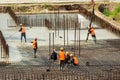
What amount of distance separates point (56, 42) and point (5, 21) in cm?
1229

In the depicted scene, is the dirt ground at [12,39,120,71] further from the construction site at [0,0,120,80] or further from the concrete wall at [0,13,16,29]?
the concrete wall at [0,13,16,29]

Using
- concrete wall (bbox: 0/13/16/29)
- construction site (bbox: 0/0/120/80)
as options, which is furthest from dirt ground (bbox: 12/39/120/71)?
concrete wall (bbox: 0/13/16/29)

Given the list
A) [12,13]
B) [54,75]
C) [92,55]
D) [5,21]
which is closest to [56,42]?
[92,55]

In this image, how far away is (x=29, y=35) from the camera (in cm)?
4319

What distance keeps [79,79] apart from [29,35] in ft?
52.5

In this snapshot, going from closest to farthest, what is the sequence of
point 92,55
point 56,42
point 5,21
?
point 92,55 → point 56,42 → point 5,21

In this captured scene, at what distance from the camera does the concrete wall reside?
48156mm

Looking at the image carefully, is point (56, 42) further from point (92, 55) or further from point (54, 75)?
point (54, 75)

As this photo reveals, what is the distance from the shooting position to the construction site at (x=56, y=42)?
2949 centimetres

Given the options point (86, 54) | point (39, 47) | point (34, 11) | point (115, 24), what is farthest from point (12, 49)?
point (34, 11)

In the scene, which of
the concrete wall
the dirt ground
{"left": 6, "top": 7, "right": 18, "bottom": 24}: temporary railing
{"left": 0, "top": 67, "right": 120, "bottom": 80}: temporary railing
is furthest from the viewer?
{"left": 6, "top": 7, "right": 18, "bottom": 24}: temporary railing

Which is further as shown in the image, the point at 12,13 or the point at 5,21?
the point at 12,13

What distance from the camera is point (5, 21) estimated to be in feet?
165

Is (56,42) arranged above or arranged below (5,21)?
above
